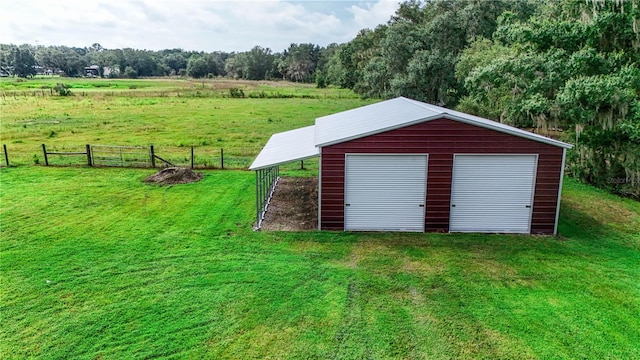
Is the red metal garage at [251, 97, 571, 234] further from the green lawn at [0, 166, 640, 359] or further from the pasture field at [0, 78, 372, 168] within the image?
the pasture field at [0, 78, 372, 168]

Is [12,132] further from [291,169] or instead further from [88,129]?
[291,169]

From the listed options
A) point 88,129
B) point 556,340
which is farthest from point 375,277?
point 88,129

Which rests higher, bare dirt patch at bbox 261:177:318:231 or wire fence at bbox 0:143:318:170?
wire fence at bbox 0:143:318:170

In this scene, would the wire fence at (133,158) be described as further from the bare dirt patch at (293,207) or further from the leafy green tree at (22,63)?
the leafy green tree at (22,63)

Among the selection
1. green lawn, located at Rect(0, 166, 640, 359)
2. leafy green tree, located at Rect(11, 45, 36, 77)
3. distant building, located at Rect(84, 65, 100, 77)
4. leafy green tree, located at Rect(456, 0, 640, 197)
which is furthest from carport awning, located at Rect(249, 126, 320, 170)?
Result: distant building, located at Rect(84, 65, 100, 77)

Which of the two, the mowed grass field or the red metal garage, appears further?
the red metal garage

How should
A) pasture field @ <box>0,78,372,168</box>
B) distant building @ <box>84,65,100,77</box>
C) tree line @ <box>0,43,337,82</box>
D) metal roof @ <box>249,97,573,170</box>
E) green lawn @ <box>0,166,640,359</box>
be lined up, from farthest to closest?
distant building @ <box>84,65,100,77</box> → tree line @ <box>0,43,337,82</box> → pasture field @ <box>0,78,372,168</box> → metal roof @ <box>249,97,573,170</box> → green lawn @ <box>0,166,640,359</box>

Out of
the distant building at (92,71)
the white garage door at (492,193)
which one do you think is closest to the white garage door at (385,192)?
the white garage door at (492,193)

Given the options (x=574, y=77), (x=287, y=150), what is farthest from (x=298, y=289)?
(x=574, y=77)
